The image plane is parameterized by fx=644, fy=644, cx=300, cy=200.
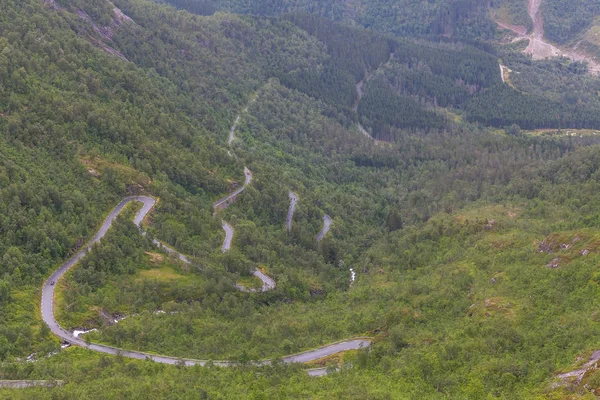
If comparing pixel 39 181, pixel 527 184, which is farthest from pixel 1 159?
pixel 527 184

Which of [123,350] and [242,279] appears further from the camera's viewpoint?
[242,279]

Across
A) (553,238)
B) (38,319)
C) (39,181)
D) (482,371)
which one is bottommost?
(38,319)

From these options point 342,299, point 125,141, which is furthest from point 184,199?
point 342,299

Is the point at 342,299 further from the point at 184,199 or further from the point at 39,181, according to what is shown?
the point at 39,181

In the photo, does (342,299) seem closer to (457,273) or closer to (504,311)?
(457,273)

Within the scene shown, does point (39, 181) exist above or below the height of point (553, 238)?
below

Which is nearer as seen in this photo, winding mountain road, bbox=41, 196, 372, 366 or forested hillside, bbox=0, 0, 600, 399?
forested hillside, bbox=0, 0, 600, 399

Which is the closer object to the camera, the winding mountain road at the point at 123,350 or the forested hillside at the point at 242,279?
the forested hillside at the point at 242,279

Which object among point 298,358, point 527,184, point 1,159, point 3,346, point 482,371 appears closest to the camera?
point 482,371

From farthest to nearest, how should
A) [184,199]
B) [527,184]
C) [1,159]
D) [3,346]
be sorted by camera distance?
[527,184], [184,199], [1,159], [3,346]

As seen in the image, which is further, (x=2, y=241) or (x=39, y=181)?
(x=39, y=181)
